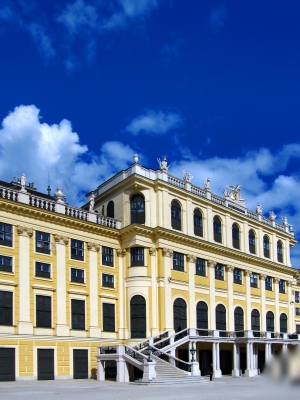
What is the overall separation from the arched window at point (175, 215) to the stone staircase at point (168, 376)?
44.3 feet

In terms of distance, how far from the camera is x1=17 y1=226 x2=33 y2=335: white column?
1465 inches

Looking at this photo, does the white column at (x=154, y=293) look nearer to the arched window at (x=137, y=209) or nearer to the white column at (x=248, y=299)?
the arched window at (x=137, y=209)

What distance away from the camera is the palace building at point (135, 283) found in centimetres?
3769

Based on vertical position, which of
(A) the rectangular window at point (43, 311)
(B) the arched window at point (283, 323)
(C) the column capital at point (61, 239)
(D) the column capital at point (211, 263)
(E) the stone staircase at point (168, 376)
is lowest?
(E) the stone staircase at point (168, 376)

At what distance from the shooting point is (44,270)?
39469 mm

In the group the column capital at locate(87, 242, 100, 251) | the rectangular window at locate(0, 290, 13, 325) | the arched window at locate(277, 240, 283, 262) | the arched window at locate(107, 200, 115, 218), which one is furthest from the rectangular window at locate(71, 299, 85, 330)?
the arched window at locate(277, 240, 283, 262)

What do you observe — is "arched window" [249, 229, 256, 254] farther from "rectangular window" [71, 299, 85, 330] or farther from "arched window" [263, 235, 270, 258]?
"rectangular window" [71, 299, 85, 330]

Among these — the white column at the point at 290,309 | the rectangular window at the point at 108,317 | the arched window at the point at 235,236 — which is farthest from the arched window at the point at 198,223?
the white column at the point at 290,309

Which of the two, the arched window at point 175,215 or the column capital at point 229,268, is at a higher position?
the arched window at point 175,215

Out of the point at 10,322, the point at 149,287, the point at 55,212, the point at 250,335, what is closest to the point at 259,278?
the point at 250,335

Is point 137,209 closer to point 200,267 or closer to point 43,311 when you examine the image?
point 200,267

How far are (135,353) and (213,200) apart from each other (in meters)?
20.8

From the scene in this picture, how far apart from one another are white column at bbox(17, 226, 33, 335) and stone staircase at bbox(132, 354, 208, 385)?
896 centimetres

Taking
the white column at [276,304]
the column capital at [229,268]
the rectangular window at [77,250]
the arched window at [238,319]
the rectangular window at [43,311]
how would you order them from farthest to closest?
the white column at [276,304] → the column capital at [229,268] → the arched window at [238,319] → the rectangular window at [77,250] → the rectangular window at [43,311]
